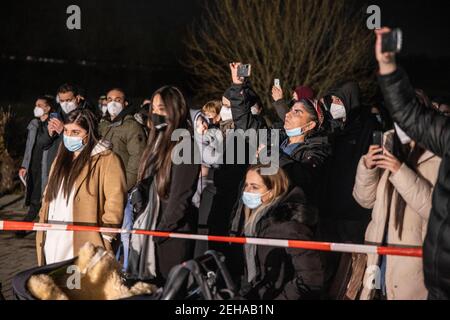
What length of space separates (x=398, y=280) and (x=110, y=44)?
50.2m

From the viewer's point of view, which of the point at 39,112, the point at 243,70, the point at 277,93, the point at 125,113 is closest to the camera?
the point at 243,70

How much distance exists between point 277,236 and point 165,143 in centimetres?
115

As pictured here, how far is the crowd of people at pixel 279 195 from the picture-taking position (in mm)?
3041

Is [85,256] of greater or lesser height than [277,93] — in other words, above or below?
below

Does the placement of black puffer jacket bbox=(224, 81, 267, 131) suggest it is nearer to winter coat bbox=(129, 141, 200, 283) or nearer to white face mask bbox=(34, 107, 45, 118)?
winter coat bbox=(129, 141, 200, 283)

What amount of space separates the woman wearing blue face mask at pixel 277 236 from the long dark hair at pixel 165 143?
623mm

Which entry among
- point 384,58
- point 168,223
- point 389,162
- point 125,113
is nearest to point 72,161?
point 168,223

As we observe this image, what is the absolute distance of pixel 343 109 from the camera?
6.11 m

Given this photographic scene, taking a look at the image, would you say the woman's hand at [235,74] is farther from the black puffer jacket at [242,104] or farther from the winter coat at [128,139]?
the winter coat at [128,139]

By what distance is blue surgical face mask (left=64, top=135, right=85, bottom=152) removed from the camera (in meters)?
4.47

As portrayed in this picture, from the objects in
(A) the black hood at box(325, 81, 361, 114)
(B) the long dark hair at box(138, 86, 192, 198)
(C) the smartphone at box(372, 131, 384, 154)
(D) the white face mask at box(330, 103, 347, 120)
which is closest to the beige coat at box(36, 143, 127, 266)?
(B) the long dark hair at box(138, 86, 192, 198)

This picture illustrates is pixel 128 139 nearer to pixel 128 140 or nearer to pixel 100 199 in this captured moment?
pixel 128 140

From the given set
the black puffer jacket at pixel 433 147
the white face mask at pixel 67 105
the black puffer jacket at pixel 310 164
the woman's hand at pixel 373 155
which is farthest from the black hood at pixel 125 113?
the black puffer jacket at pixel 433 147

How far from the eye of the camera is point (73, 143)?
4.47 metres
